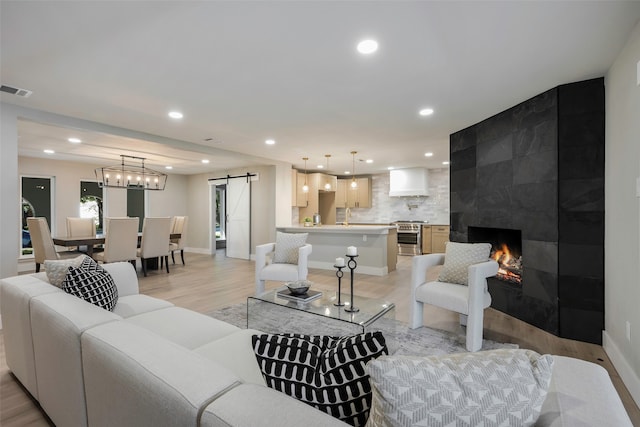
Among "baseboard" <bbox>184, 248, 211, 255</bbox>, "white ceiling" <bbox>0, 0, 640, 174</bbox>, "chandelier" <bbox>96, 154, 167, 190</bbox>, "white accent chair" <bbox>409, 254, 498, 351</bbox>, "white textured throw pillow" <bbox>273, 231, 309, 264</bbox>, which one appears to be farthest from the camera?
"baseboard" <bbox>184, 248, 211, 255</bbox>

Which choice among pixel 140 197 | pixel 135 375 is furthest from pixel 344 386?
pixel 140 197

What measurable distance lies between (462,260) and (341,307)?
4.40 ft

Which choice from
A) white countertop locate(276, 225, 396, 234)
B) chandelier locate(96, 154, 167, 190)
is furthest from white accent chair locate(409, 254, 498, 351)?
A: chandelier locate(96, 154, 167, 190)

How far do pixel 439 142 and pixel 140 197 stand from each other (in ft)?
25.6

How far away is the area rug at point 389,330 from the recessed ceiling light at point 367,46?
90.0 inches

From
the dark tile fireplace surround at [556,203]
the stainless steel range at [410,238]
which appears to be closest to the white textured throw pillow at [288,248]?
the dark tile fireplace surround at [556,203]

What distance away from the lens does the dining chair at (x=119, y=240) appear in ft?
16.7

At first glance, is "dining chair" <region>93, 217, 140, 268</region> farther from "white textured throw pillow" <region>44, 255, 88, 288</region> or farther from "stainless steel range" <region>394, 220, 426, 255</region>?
"stainless steel range" <region>394, 220, 426, 255</region>

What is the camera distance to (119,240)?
17.1ft

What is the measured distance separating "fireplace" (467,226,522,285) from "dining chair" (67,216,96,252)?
7246mm

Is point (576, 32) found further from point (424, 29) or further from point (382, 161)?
point (382, 161)

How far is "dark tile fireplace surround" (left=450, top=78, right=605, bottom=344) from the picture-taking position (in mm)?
2762

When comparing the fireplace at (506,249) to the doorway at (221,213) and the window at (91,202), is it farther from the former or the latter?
the window at (91,202)

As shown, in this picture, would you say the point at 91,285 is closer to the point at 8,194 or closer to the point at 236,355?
the point at 236,355
